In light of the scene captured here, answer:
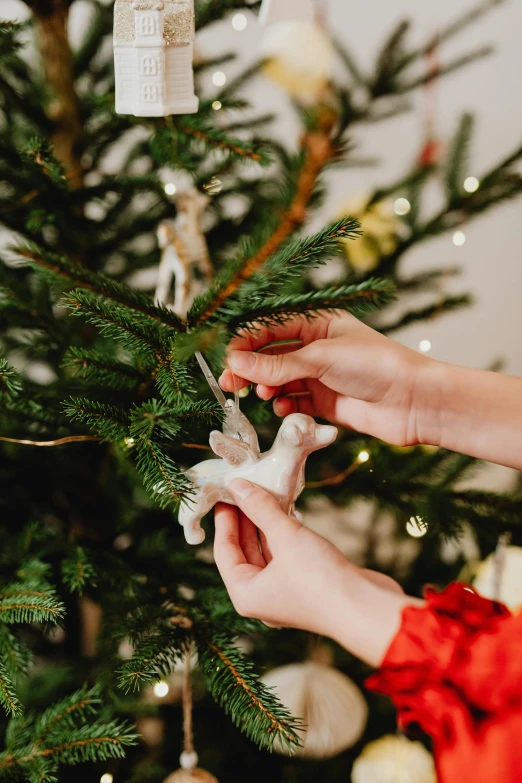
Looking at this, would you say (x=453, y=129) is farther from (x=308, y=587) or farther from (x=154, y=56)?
(x=308, y=587)

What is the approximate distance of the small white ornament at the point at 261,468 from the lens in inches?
22.0

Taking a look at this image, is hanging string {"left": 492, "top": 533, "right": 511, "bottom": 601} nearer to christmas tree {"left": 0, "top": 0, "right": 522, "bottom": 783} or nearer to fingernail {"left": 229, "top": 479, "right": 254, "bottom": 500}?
christmas tree {"left": 0, "top": 0, "right": 522, "bottom": 783}

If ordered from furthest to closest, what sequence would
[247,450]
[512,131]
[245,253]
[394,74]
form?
[512,131], [394,74], [247,450], [245,253]

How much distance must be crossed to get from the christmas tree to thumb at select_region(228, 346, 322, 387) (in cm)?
3

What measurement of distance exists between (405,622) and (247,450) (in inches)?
8.4

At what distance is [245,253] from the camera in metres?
0.33

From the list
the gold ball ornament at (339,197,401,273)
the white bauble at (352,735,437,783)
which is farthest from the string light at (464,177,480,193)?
the white bauble at (352,735,437,783)

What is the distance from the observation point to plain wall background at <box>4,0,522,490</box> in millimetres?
1405

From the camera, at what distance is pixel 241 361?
0.54m

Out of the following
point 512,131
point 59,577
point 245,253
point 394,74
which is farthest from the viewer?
point 512,131

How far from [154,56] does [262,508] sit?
474 mm

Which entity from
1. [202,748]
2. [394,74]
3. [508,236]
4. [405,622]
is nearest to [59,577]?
[405,622]

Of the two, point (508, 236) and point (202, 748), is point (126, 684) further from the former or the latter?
point (508, 236)

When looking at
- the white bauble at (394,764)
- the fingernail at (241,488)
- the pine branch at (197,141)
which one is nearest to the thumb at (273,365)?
the fingernail at (241,488)
